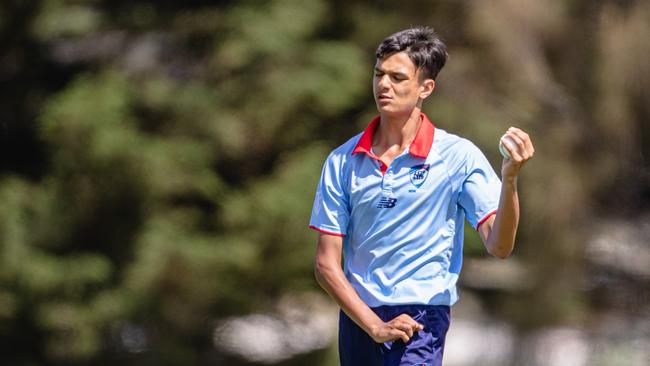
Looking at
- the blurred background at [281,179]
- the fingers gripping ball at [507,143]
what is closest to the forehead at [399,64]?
the fingers gripping ball at [507,143]

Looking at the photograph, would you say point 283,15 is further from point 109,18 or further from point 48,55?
point 48,55

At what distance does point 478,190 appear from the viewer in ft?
8.96

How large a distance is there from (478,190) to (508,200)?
16 centimetres

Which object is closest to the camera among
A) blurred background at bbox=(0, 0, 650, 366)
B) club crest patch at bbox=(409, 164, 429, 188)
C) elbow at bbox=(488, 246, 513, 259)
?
elbow at bbox=(488, 246, 513, 259)

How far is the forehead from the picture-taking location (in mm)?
2762

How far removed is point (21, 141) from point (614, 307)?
166 inches

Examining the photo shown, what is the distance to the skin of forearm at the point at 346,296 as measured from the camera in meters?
2.69

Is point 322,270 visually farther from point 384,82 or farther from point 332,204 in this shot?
point 384,82

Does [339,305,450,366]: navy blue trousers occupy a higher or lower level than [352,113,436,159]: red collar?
lower

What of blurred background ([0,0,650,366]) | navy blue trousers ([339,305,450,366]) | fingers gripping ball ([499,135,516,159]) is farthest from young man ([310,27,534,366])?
blurred background ([0,0,650,366])

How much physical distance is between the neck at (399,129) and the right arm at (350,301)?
29 centimetres

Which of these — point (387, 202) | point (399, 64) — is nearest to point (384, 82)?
point (399, 64)

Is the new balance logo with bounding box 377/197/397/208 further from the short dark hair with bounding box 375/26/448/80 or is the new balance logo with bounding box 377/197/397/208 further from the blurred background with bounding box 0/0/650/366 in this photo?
the blurred background with bounding box 0/0/650/366

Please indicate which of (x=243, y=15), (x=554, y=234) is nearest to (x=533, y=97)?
(x=554, y=234)
